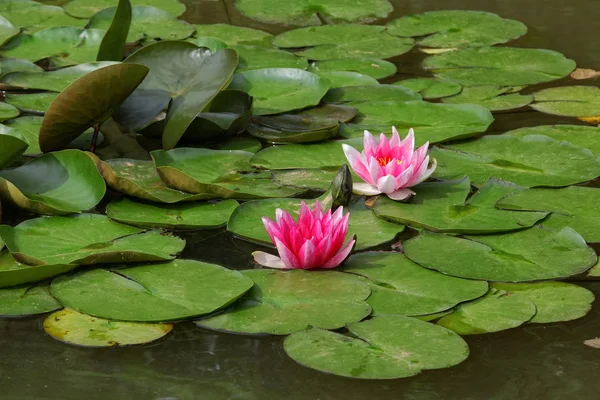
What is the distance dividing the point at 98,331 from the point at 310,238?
0.56 meters

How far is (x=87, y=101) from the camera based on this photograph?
9.34 feet

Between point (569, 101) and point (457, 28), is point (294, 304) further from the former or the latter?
point (457, 28)

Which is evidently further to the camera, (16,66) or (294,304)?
(16,66)

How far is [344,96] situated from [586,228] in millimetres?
1252

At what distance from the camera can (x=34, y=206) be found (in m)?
2.63

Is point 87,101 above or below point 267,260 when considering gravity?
above

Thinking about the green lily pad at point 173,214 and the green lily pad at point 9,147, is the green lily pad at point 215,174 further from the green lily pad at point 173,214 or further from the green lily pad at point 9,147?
the green lily pad at point 9,147

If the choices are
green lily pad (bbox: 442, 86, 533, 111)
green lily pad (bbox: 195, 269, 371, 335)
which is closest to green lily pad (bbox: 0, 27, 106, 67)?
green lily pad (bbox: 442, 86, 533, 111)

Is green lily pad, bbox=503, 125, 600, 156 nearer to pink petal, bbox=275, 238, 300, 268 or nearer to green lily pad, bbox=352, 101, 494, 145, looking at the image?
green lily pad, bbox=352, 101, 494, 145

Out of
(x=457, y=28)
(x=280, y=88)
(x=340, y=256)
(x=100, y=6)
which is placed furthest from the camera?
(x=100, y=6)

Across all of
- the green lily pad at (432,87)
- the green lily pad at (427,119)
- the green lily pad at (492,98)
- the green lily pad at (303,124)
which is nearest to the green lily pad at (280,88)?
the green lily pad at (303,124)

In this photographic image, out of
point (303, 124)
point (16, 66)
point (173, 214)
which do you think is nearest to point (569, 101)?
point (303, 124)

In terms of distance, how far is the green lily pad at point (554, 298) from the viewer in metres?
2.21

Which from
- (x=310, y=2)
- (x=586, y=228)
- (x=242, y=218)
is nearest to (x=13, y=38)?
(x=310, y=2)
